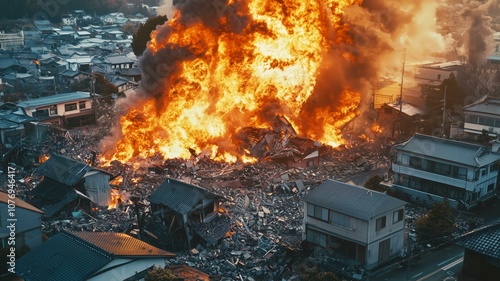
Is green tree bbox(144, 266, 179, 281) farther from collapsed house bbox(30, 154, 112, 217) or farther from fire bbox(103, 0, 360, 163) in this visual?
fire bbox(103, 0, 360, 163)

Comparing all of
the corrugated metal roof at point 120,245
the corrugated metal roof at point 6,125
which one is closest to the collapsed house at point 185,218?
the corrugated metal roof at point 120,245

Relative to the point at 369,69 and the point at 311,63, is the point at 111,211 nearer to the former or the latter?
the point at 311,63

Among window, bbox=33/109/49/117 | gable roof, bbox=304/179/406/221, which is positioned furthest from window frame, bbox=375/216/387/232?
window, bbox=33/109/49/117

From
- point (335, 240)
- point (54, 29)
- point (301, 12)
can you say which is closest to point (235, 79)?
point (301, 12)

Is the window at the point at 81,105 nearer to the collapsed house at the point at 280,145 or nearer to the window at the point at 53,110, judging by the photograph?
the window at the point at 53,110

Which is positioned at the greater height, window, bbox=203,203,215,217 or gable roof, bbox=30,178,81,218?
window, bbox=203,203,215,217

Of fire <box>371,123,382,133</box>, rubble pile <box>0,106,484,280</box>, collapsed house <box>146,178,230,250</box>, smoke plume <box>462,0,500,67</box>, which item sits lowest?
rubble pile <box>0,106,484,280</box>

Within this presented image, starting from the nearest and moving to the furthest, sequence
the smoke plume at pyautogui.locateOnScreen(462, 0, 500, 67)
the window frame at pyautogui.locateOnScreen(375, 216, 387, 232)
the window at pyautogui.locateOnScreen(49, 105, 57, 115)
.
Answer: the window frame at pyautogui.locateOnScreen(375, 216, 387, 232)
the window at pyautogui.locateOnScreen(49, 105, 57, 115)
the smoke plume at pyautogui.locateOnScreen(462, 0, 500, 67)
